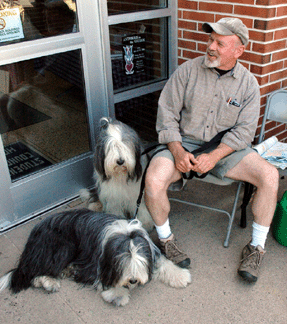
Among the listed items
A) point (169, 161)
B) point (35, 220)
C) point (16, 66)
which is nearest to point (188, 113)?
point (169, 161)

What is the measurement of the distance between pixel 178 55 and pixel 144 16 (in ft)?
1.77

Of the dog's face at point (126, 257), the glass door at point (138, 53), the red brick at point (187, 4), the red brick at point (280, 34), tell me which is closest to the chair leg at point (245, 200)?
the dog's face at point (126, 257)

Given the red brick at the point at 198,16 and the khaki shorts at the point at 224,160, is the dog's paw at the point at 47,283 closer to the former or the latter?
the khaki shorts at the point at 224,160

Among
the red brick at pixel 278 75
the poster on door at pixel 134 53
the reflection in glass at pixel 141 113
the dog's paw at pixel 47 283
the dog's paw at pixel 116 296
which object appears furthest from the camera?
the reflection in glass at pixel 141 113

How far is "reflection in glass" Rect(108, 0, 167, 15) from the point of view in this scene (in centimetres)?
316

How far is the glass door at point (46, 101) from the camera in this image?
2.78m

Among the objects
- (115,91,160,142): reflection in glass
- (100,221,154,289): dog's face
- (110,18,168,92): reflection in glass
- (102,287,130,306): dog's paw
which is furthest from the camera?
(115,91,160,142): reflection in glass

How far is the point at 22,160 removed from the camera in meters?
3.20

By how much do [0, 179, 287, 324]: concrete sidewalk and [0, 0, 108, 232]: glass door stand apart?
55cm

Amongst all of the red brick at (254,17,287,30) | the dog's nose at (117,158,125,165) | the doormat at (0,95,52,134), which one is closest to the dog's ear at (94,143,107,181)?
the dog's nose at (117,158,125,165)

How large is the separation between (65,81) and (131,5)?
2.87 ft

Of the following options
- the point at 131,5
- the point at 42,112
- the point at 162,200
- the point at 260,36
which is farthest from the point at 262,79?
the point at 42,112

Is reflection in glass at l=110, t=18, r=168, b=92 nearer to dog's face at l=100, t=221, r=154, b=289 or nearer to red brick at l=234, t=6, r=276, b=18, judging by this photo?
red brick at l=234, t=6, r=276, b=18

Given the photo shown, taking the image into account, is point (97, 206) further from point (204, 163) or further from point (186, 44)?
point (186, 44)
